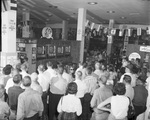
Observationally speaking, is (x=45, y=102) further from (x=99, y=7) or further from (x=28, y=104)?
(x=99, y=7)

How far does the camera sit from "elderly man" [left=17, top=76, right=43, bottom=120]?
300 centimetres

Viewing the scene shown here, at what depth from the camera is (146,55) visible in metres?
11.8

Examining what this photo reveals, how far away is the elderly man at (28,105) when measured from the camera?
3000 mm

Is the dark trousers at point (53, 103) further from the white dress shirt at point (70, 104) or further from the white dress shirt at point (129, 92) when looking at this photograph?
the white dress shirt at point (129, 92)

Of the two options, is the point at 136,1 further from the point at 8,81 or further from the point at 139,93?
the point at 8,81

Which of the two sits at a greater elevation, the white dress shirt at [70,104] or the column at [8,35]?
the column at [8,35]

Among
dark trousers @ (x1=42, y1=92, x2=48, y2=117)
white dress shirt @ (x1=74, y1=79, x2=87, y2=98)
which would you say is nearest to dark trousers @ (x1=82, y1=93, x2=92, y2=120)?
white dress shirt @ (x1=74, y1=79, x2=87, y2=98)

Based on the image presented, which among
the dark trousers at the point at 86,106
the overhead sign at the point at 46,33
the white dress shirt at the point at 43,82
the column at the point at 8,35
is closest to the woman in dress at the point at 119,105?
the dark trousers at the point at 86,106

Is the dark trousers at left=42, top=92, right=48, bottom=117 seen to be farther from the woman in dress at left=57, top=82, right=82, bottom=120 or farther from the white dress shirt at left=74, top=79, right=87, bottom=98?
the woman in dress at left=57, top=82, right=82, bottom=120

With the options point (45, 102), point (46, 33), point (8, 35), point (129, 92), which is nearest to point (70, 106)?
point (129, 92)

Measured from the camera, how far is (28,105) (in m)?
3.06

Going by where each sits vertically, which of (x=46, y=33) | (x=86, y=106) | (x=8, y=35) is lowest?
(x=86, y=106)

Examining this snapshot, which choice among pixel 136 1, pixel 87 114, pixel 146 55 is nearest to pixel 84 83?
pixel 87 114

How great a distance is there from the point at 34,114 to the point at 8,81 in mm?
1156
